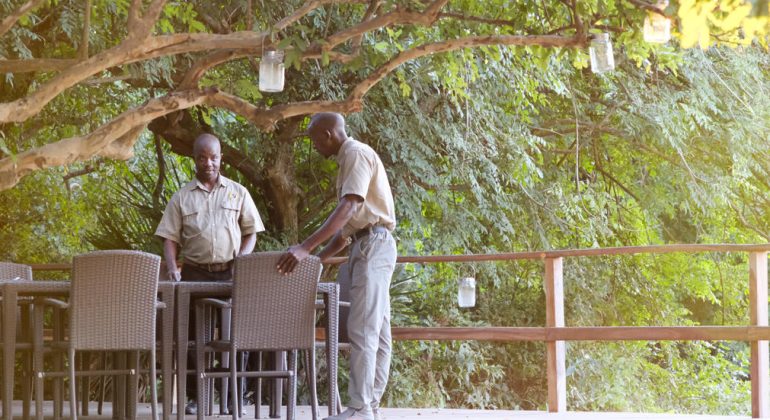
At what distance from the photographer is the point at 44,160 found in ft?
19.5

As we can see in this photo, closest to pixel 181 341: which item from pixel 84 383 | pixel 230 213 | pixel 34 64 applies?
pixel 230 213

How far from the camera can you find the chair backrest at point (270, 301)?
5668 mm

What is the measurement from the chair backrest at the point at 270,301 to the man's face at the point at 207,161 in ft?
4.06

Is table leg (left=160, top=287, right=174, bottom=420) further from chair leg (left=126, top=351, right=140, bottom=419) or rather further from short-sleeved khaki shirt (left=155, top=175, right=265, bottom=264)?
short-sleeved khaki shirt (left=155, top=175, right=265, bottom=264)

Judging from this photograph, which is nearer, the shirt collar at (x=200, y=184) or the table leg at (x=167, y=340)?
the table leg at (x=167, y=340)

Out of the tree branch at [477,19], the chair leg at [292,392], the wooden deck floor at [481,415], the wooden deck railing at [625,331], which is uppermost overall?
the tree branch at [477,19]

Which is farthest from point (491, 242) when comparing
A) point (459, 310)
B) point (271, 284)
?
point (271, 284)

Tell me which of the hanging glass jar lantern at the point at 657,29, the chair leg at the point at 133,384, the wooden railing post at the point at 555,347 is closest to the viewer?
the hanging glass jar lantern at the point at 657,29

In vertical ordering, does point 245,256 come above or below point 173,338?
above

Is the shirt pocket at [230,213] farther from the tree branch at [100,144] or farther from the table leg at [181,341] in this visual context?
the table leg at [181,341]

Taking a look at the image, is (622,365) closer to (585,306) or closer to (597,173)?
(585,306)

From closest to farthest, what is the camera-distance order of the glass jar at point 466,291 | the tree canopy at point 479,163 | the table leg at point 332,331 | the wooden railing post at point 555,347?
the table leg at point 332,331, the wooden railing post at point 555,347, the tree canopy at point 479,163, the glass jar at point 466,291

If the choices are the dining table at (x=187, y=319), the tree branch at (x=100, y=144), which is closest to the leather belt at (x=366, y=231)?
the dining table at (x=187, y=319)

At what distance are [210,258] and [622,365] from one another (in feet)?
24.3
